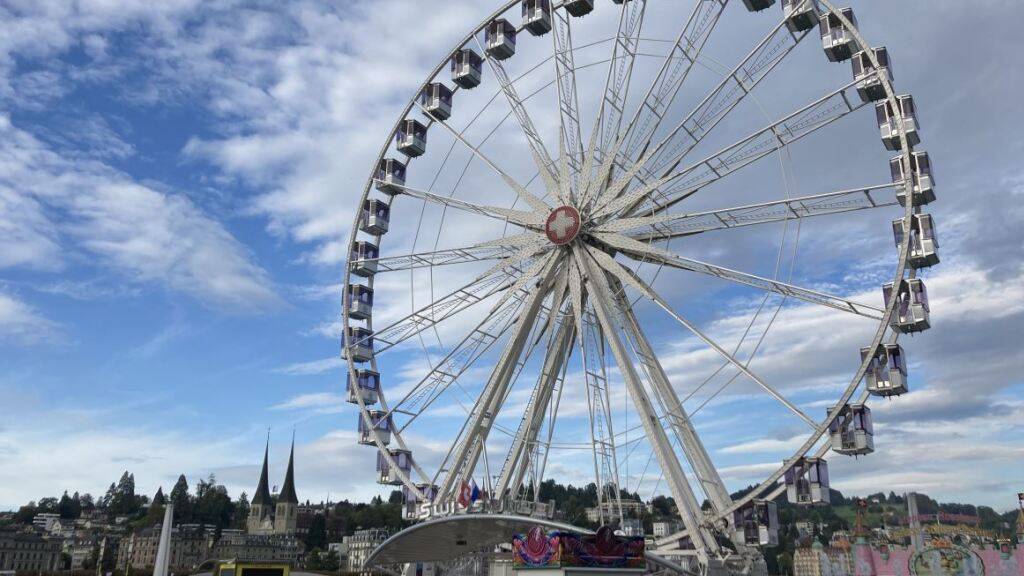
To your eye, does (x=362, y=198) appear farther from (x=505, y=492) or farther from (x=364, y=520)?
(x=364, y=520)

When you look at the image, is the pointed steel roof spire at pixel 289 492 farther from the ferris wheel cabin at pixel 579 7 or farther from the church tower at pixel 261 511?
the ferris wheel cabin at pixel 579 7

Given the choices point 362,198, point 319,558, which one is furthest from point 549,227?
point 319,558

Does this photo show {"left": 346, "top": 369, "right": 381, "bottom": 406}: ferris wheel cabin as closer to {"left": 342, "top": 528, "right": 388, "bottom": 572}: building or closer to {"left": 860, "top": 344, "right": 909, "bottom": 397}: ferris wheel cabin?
{"left": 860, "top": 344, "right": 909, "bottom": 397}: ferris wheel cabin

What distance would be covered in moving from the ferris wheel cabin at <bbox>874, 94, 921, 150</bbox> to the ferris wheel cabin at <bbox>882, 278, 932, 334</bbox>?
481cm

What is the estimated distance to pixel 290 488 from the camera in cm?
18550

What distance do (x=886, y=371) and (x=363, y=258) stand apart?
77.2ft

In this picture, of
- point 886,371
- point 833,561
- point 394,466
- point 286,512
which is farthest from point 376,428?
point 286,512

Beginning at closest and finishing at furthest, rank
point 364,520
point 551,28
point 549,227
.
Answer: point 549,227, point 551,28, point 364,520

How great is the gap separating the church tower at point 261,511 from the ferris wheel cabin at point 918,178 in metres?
171

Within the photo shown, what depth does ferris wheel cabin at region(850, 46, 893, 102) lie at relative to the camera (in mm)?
30766

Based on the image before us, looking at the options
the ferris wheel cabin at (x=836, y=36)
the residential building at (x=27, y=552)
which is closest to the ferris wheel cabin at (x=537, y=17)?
the ferris wheel cabin at (x=836, y=36)

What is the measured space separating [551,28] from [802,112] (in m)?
12.2

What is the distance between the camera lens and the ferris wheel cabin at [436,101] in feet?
136

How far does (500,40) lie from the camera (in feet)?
131
